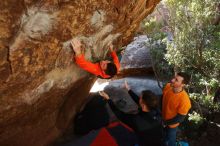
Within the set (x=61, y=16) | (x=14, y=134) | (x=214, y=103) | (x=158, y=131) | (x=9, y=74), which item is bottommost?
(x=214, y=103)

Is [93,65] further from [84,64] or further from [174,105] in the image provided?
[174,105]

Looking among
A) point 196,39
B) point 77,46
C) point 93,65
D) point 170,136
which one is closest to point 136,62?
point 196,39

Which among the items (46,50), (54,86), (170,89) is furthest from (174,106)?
(46,50)

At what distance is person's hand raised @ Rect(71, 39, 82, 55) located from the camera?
17.6 feet

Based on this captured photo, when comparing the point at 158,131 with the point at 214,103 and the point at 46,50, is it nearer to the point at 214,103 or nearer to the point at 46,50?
the point at 46,50

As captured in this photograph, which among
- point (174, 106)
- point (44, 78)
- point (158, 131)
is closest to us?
point (44, 78)

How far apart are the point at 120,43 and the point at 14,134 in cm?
306

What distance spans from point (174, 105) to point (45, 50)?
278 centimetres

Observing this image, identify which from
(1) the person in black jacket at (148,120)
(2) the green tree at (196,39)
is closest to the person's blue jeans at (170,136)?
(1) the person in black jacket at (148,120)

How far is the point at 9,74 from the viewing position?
466 centimetres

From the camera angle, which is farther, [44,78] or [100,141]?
[100,141]

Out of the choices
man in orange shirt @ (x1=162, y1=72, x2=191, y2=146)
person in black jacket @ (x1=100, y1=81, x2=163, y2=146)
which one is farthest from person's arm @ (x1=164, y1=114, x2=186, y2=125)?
person in black jacket @ (x1=100, y1=81, x2=163, y2=146)

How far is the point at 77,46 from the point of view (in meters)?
5.48

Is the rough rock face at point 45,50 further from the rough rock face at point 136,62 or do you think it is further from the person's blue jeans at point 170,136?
the rough rock face at point 136,62
